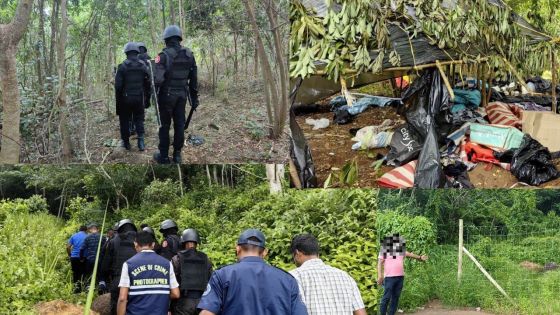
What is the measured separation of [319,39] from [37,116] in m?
2.14

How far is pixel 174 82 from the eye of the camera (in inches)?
218

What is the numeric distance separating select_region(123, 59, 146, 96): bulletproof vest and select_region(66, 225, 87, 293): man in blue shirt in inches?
46.9

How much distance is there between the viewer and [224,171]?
6.05 metres

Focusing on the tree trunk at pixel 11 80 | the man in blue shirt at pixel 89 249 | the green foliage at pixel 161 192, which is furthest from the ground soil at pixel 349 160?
the tree trunk at pixel 11 80

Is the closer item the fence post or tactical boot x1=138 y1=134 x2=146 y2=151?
tactical boot x1=138 y1=134 x2=146 y2=151

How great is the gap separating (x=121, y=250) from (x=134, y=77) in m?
1.25

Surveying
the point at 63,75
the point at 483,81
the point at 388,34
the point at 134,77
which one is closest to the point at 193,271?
the point at 134,77

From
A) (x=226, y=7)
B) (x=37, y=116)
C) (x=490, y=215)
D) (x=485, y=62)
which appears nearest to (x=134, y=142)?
(x=37, y=116)

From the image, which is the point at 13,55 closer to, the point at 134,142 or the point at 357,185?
the point at 134,142

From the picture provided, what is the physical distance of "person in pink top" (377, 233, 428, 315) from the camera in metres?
6.16

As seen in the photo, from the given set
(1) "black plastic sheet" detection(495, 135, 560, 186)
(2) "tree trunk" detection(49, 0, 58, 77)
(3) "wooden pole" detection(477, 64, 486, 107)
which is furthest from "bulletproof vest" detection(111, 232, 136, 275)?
(3) "wooden pole" detection(477, 64, 486, 107)

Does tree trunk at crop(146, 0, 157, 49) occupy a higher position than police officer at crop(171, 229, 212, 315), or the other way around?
tree trunk at crop(146, 0, 157, 49)

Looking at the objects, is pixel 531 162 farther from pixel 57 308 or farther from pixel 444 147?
pixel 57 308

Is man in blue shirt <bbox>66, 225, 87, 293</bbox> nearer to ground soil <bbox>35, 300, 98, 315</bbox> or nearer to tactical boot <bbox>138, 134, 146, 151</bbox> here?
ground soil <bbox>35, 300, 98, 315</bbox>
